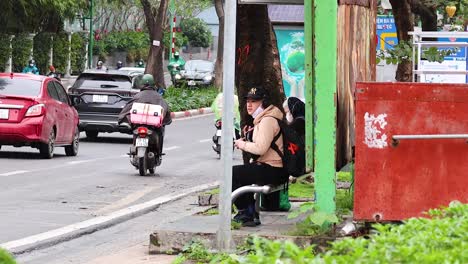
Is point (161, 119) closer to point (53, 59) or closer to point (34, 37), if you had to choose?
point (34, 37)

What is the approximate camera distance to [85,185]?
1817 centimetres

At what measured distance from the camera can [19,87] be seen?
23.0m

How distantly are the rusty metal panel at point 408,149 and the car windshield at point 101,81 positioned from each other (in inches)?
791

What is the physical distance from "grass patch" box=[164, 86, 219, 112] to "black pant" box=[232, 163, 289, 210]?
32711mm

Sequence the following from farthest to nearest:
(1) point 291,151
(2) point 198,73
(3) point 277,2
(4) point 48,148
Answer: (2) point 198,73 < (4) point 48,148 < (3) point 277,2 < (1) point 291,151

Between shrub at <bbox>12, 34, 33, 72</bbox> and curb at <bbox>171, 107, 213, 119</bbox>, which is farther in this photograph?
shrub at <bbox>12, 34, 33, 72</bbox>

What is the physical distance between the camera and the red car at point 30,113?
74.3 ft

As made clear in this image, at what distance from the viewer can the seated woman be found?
38.0 feet

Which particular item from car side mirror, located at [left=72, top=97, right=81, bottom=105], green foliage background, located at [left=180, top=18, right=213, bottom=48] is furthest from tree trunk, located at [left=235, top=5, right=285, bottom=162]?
green foliage background, located at [left=180, top=18, right=213, bottom=48]

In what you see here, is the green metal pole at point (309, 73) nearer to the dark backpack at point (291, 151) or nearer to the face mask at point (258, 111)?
the dark backpack at point (291, 151)

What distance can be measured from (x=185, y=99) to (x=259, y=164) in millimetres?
35890

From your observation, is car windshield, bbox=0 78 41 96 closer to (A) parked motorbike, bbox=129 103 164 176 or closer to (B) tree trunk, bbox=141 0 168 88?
(A) parked motorbike, bbox=129 103 164 176

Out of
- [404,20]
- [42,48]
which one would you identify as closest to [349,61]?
[404,20]

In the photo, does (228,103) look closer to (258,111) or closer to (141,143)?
(258,111)
